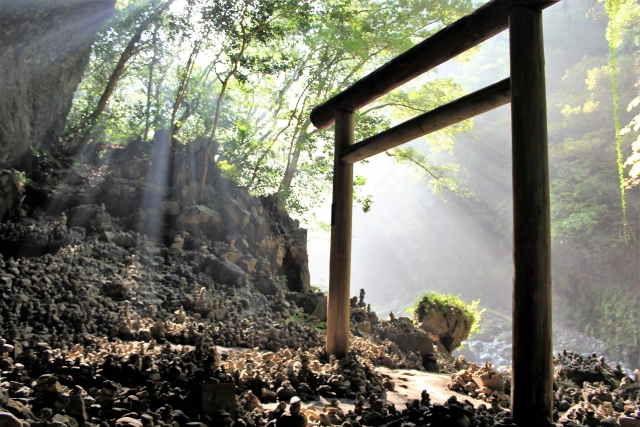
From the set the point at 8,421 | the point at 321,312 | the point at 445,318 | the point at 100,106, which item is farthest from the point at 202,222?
the point at 8,421

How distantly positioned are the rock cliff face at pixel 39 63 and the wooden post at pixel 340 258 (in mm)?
4887

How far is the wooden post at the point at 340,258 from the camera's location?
4039 millimetres

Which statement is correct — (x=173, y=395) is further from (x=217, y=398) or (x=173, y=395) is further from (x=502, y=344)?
(x=502, y=344)

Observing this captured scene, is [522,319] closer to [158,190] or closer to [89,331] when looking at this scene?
[89,331]

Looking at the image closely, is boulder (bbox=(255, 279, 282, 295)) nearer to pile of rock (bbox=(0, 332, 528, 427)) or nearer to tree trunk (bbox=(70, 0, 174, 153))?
pile of rock (bbox=(0, 332, 528, 427))

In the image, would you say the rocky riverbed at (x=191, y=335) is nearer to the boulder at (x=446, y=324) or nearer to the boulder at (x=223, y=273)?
the boulder at (x=223, y=273)

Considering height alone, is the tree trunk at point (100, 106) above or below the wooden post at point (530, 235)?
above

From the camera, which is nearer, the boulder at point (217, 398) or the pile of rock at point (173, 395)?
the pile of rock at point (173, 395)

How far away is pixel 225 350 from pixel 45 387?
2.24m

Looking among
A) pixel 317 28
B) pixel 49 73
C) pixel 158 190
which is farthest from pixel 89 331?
pixel 317 28

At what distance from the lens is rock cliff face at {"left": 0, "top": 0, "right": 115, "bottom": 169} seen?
565 centimetres

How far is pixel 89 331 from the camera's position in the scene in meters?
3.80

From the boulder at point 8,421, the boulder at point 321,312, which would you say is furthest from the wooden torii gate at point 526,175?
the boulder at point 321,312

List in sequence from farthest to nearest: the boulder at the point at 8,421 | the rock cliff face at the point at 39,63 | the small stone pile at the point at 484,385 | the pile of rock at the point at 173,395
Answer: the rock cliff face at the point at 39,63 → the small stone pile at the point at 484,385 → the pile of rock at the point at 173,395 → the boulder at the point at 8,421
